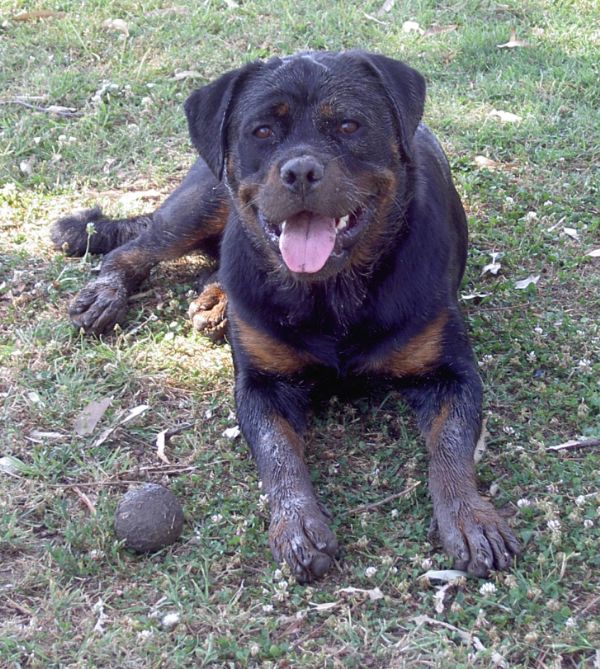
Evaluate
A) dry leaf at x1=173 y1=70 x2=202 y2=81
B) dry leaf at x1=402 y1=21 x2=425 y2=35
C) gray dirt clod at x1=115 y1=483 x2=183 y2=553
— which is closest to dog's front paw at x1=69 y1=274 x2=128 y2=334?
gray dirt clod at x1=115 y1=483 x2=183 y2=553

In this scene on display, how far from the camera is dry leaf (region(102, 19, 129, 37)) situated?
298 inches

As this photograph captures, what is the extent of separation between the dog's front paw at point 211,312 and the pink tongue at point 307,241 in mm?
977

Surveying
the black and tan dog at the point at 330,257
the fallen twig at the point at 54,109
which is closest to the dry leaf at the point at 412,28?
the fallen twig at the point at 54,109

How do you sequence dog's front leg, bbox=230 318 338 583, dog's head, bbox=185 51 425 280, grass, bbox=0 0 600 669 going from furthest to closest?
dog's head, bbox=185 51 425 280 → dog's front leg, bbox=230 318 338 583 → grass, bbox=0 0 600 669

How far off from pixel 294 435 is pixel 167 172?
2867mm

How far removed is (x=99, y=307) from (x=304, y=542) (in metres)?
2.05

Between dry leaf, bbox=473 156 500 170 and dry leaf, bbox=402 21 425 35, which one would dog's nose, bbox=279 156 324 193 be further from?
dry leaf, bbox=402 21 425 35

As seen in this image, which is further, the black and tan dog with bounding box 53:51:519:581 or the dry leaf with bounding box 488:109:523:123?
the dry leaf with bounding box 488:109:523:123

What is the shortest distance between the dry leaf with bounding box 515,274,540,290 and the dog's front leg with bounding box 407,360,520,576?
3.65 feet

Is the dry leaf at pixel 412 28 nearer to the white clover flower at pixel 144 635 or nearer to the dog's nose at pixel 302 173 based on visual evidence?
the dog's nose at pixel 302 173

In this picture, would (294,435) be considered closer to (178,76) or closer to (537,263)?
(537,263)

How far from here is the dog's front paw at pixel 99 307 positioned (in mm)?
4781

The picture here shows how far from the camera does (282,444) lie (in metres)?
3.73

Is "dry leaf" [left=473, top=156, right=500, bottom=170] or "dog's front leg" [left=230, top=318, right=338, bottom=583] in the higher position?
"dog's front leg" [left=230, top=318, right=338, bottom=583]
